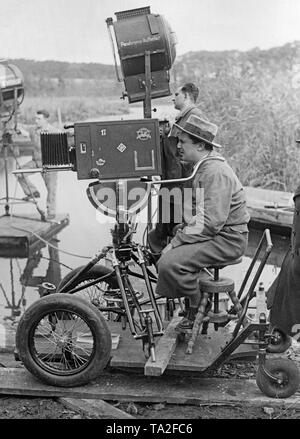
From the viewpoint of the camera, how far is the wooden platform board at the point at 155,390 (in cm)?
462

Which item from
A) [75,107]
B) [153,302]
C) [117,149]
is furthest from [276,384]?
[75,107]

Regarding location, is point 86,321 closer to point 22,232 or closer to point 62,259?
point 62,259

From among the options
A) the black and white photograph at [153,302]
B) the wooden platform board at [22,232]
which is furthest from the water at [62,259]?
the black and white photograph at [153,302]

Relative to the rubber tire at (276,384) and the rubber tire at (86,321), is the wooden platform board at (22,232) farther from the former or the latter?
the rubber tire at (276,384)

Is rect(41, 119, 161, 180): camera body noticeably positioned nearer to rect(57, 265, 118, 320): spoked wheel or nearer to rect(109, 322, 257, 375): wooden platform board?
rect(57, 265, 118, 320): spoked wheel

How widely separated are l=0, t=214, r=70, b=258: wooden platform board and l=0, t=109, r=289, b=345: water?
0.38 ft

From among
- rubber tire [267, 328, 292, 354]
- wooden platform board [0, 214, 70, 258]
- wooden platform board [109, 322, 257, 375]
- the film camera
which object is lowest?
wooden platform board [0, 214, 70, 258]

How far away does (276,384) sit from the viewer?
4.65 meters

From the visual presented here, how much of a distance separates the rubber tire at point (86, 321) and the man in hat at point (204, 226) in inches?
18.6

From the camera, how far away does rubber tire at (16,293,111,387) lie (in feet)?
15.2

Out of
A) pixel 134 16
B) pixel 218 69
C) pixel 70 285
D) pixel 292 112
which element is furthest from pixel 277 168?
pixel 70 285

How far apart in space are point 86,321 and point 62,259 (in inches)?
208

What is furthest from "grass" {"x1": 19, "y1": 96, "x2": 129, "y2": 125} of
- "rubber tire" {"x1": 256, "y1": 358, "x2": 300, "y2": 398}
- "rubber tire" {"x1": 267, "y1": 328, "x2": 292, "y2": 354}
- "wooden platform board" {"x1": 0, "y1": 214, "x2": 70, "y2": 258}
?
"rubber tire" {"x1": 256, "y1": 358, "x2": 300, "y2": 398}

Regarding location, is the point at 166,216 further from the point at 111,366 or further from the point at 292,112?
the point at 292,112
